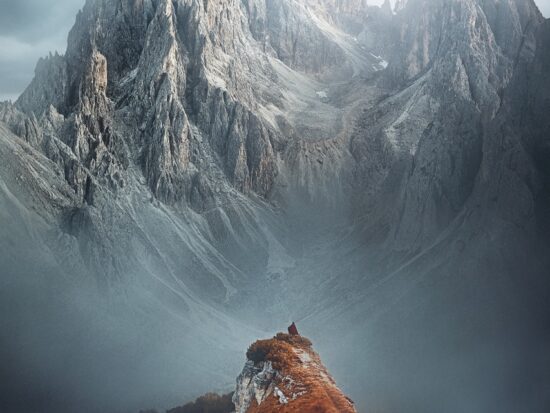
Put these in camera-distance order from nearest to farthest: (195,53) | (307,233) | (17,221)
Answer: (17,221)
(307,233)
(195,53)

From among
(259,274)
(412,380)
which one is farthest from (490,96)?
(412,380)

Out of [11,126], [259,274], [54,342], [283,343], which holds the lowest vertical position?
[283,343]

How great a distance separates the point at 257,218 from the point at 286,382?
119m

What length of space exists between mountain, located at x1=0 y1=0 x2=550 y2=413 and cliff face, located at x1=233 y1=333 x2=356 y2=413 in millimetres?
46238

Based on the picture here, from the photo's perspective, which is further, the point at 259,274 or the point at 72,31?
the point at 72,31

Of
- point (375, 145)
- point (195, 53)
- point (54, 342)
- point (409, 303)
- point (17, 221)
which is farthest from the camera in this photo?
point (375, 145)

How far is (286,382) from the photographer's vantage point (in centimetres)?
2252

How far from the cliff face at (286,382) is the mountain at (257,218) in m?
46.2

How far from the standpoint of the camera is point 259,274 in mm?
128250

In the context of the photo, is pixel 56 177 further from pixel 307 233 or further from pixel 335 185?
pixel 335 185

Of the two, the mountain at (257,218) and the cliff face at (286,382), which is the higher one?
the mountain at (257,218)

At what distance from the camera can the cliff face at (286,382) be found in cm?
2005

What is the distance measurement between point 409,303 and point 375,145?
267 ft

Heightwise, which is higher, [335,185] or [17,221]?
[335,185]
